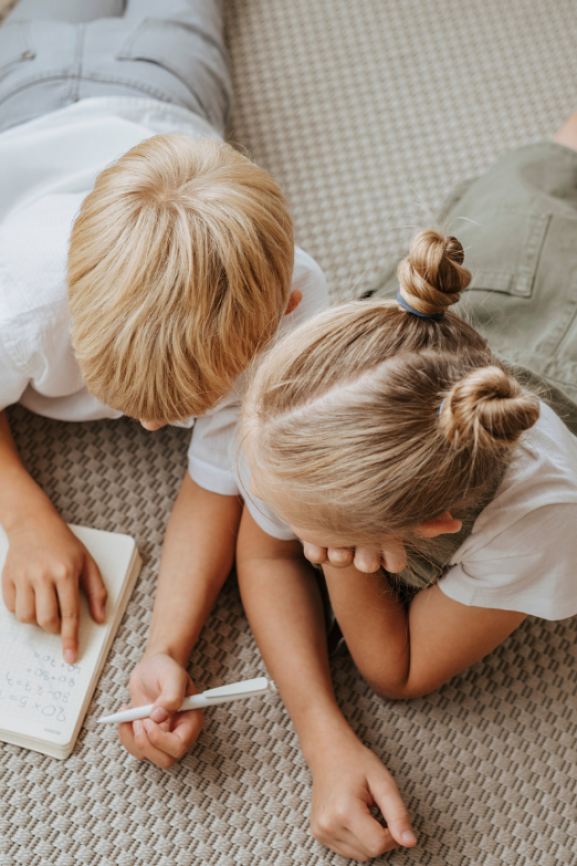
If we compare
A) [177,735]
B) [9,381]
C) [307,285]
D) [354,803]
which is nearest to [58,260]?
[9,381]

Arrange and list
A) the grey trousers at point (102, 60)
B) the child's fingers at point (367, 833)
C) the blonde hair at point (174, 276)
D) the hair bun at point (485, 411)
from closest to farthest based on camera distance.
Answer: the hair bun at point (485, 411), the blonde hair at point (174, 276), the child's fingers at point (367, 833), the grey trousers at point (102, 60)

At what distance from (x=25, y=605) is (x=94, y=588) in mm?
65

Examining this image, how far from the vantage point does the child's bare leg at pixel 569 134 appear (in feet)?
2.79

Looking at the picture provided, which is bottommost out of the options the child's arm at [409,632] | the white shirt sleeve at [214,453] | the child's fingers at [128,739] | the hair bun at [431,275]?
the child's fingers at [128,739]

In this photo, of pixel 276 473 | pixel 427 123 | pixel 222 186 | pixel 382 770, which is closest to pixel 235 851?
pixel 382 770

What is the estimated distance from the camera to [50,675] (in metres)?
0.66

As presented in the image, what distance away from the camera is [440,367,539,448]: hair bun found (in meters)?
0.38

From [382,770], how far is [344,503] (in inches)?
12.9

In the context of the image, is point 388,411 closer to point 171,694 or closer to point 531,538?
point 531,538

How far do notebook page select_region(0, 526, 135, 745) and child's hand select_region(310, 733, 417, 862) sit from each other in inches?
9.1

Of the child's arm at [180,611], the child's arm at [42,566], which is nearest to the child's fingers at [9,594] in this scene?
the child's arm at [42,566]

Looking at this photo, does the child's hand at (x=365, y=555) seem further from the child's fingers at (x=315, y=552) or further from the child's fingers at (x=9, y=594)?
the child's fingers at (x=9, y=594)

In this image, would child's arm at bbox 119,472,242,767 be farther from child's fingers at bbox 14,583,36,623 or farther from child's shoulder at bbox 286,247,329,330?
child's shoulder at bbox 286,247,329,330

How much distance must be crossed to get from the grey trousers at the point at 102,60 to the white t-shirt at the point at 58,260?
0.13 ft
